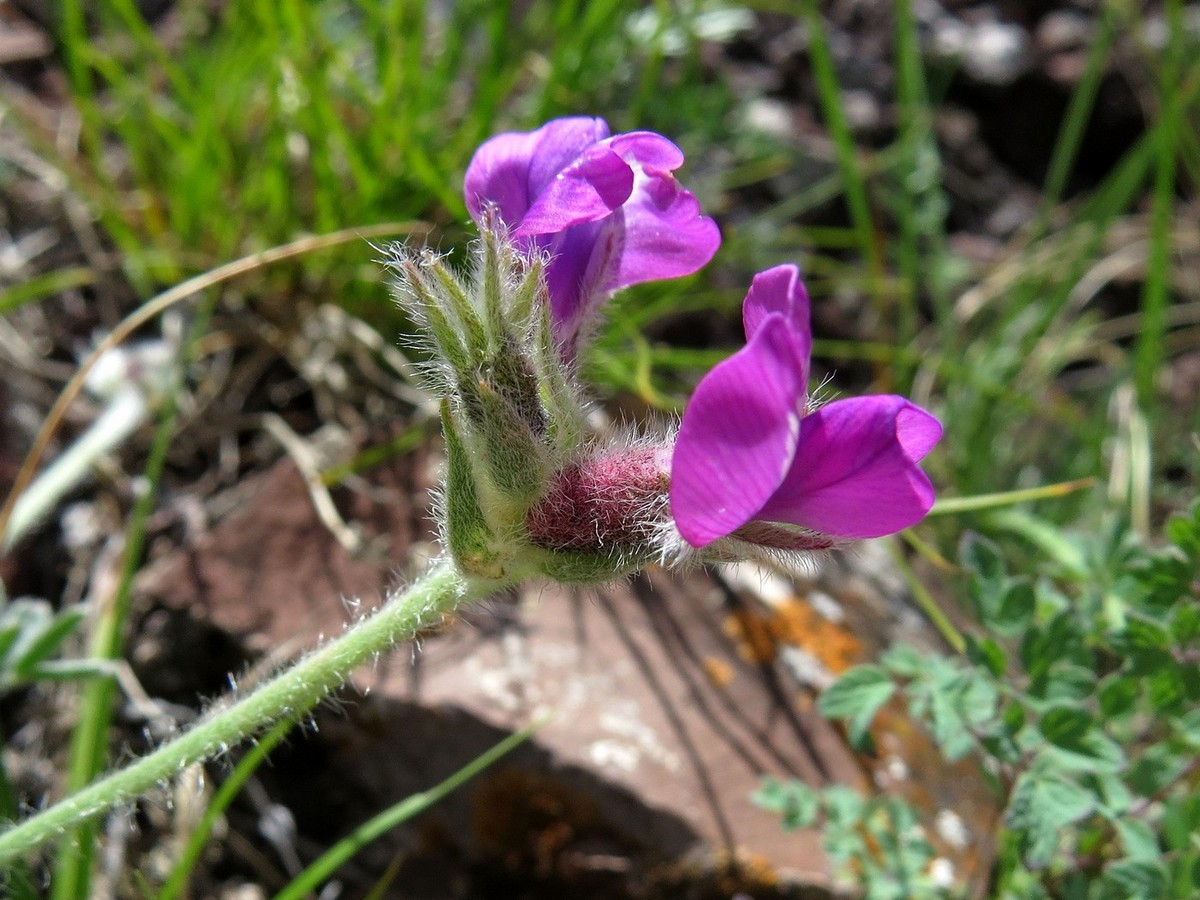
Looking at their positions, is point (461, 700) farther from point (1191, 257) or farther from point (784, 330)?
point (1191, 257)

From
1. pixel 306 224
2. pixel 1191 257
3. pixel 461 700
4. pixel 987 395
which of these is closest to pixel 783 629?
pixel 461 700

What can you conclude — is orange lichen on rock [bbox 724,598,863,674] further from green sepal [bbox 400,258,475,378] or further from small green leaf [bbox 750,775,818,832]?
green sepal [bbox 400,258,475,378]

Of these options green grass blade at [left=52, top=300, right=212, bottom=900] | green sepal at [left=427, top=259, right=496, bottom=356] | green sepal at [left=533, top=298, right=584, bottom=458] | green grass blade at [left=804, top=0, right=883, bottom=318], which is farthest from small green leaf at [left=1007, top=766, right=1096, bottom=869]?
green grass blade at [left=804, top=0, right=883, bottom=318]

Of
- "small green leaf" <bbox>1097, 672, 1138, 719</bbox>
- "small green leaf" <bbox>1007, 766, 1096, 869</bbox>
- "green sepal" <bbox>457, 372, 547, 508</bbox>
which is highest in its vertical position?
"green sepal" <bbox>457, 372, 547, 508</bbox>

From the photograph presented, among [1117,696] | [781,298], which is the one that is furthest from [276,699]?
[1117,696]

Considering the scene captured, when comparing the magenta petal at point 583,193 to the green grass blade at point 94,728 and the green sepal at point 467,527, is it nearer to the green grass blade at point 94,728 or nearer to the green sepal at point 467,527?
the green sepal at point 467,527

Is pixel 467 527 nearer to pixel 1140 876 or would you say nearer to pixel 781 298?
pixel 781 298

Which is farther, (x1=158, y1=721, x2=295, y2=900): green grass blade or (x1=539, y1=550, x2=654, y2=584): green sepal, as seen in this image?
(x1=158, y1=721, x2=295, y2=900): green grass blade
